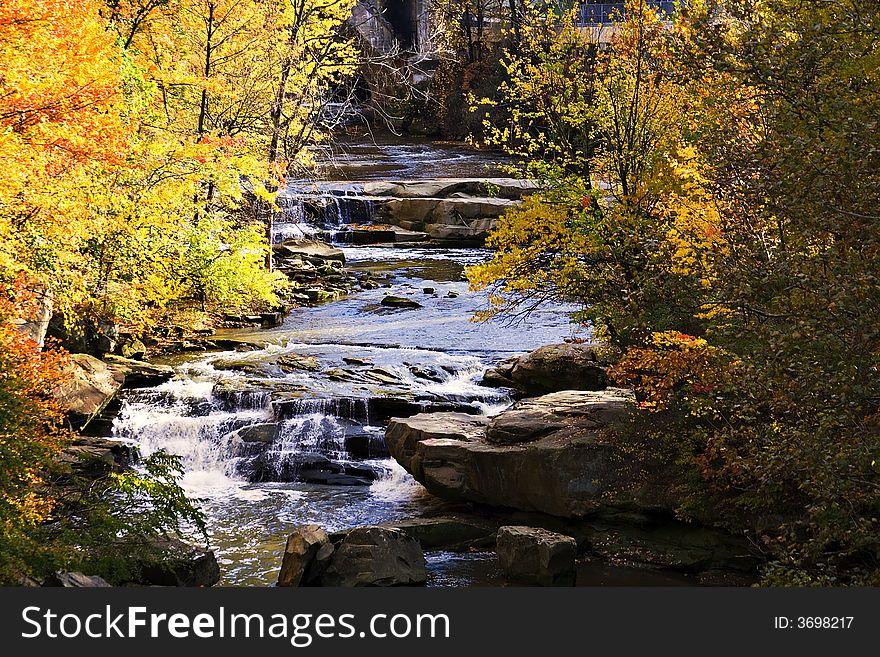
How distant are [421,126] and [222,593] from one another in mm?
49561

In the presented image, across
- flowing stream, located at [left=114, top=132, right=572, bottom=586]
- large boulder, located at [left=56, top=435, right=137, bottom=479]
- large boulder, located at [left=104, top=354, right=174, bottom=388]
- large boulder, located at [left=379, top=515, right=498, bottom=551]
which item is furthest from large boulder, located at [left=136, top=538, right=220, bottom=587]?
large boulder, located at [left=104, top=354, right=174, bottom=388]

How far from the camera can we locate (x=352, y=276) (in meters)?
28.1

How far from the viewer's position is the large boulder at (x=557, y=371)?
1695cm

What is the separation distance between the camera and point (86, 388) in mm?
16141

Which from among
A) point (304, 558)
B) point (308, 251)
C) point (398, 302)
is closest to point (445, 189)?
point (308, 251)

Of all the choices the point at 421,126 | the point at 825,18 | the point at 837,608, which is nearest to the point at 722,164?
the point at 825,18

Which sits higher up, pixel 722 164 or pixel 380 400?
pixel 722 164

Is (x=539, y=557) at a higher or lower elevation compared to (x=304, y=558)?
lower

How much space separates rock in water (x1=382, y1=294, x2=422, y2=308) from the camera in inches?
953

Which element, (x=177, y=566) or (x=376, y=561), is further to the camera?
(x=376, y=561)

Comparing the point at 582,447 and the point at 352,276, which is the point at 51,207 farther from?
the point at 352,276

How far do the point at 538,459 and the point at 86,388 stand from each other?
843 cm

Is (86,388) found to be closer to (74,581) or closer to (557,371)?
(74,581)

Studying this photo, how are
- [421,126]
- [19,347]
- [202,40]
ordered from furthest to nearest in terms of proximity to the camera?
[421,126] < [202,40] < [19,347]
